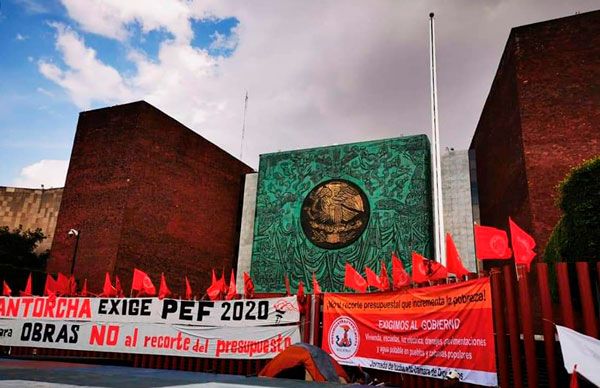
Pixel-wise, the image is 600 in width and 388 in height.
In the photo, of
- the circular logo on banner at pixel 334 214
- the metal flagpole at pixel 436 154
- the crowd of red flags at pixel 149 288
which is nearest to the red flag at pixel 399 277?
the crowd of red flags at pixel 149 288

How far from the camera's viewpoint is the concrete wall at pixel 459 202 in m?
27.3

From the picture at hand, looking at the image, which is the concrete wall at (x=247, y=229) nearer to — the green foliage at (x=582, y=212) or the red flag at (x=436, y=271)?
the red flag at (x=436, y=271)

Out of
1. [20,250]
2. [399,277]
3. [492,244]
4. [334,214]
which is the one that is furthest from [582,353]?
[20,250]

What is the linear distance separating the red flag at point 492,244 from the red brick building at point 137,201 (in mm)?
20826

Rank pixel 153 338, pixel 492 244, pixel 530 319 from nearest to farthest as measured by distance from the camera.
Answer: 1. pixel 530 319
2. pixel 492 244
3. pixel 153 338

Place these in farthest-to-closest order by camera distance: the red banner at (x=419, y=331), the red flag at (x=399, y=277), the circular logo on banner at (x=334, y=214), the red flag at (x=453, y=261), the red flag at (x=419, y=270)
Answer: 1. the circular logo on banner at (x=334, y=214)
2. the red flag at (x=399, y=277)
3. the red flag at (x=419, y=270)
4. the red flag at (x=453, y=261)
5. the red banner at (x=419, y=331)

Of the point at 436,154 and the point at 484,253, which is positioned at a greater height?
the point at 436,154

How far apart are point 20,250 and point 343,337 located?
1200 inches

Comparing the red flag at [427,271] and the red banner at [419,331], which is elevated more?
the red flag at [427,271]

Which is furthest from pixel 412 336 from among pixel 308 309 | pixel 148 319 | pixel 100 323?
pixel 100 323

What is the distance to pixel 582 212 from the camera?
33.6 feet

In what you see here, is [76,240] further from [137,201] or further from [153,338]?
[153,338]

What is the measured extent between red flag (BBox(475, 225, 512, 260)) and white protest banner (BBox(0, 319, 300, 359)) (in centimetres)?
523

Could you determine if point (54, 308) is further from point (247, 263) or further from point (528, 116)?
point (528, 116)
